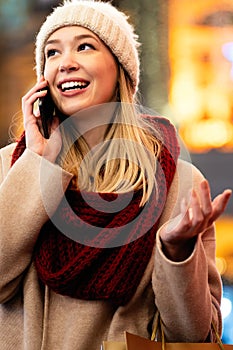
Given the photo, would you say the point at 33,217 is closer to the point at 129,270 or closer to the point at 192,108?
the point at 129,270

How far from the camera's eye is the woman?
4.78ft

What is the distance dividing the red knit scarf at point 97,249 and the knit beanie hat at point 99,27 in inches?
12.2

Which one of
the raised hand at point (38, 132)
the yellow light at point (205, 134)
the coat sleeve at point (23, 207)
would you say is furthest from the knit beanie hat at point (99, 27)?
the yellow light at point (205, 134)

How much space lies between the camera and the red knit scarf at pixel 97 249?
1473 mm

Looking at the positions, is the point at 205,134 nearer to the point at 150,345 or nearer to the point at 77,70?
the point at 77,70

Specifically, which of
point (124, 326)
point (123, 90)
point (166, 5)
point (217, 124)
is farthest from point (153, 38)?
point (124, 326)

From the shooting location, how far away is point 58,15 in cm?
165

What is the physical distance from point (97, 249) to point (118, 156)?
0.21m

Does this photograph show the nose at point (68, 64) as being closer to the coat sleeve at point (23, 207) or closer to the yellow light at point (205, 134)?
the coat sleeve at point (23, 207)

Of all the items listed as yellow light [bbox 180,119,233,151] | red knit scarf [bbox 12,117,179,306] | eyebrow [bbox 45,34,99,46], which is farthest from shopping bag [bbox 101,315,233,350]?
yellow light [bbox 180,119,233,151]

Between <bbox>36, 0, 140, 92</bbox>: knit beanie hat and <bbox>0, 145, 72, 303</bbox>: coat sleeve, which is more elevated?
<bbox>36, 0, 140, 92</bbox>: knit beanie hat

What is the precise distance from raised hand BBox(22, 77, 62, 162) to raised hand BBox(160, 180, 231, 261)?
30 centimetres

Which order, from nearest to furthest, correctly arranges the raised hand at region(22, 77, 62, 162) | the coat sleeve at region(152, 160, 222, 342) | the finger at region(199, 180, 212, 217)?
the finger at region(199, 180, 212, 217), the coat sleeve at region(152, 160, 222, 342), the raised hand at region(22, 77, 62, 162)

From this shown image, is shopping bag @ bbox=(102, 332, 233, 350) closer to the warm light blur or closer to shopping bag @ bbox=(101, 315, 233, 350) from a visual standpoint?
shopping bag @ bbox=(101, 315, 233, 350)
